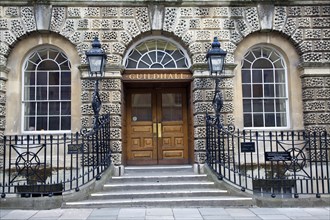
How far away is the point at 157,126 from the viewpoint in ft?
35.4

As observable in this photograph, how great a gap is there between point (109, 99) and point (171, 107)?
6.90 feet

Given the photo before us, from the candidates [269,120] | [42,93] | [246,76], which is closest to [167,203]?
[269,120]

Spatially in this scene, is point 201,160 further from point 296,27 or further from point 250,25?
point 296,27

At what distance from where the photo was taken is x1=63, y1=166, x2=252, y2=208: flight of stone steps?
7754mm

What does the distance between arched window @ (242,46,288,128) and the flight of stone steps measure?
280 centimetres

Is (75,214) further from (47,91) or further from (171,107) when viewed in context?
(171,107)

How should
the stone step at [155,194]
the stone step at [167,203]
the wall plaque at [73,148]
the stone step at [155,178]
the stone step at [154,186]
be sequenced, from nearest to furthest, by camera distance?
1. the stone step at [167,203]
2. the stone step at [155,194]
3. the wall plaque at [73,148]
4. the stone step at [154,186]
5. the stone step at [155,178]

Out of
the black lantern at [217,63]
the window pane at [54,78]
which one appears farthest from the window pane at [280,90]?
the window pane at [54,78]

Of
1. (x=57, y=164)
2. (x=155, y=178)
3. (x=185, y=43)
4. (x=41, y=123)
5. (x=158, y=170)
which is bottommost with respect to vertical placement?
(x=155, y=178)

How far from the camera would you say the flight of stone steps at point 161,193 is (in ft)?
25.4

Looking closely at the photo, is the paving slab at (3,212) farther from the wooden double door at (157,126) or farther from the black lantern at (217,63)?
the black lantern at (217,63)

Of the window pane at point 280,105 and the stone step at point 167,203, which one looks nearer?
the stone step at point 167,203

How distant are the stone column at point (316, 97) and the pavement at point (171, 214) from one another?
308cm

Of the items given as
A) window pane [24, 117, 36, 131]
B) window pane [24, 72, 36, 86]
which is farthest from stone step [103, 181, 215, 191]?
window pane [24, 72, 36, 86]
